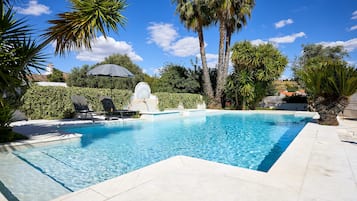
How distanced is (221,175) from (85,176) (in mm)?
2698

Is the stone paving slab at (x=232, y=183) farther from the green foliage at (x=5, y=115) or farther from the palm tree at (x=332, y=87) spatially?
the palm tree at (x=332, y=87)

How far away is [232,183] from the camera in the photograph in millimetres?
2770

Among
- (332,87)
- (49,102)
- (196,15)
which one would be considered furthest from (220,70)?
(49,102)

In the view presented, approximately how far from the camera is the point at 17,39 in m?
4.20

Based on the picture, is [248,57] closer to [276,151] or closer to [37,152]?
[276,151]

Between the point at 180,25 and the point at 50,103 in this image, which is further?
the point at 180,25

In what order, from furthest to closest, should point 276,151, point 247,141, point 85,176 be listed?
point 247,141, point 276,151, point 85,176

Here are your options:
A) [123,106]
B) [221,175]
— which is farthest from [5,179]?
[123,106]

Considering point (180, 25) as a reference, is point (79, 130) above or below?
below

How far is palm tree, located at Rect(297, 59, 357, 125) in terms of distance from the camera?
800cm

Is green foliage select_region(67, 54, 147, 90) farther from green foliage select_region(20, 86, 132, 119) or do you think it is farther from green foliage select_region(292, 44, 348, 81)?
green foliage select_region(292, 44, 348, 81)

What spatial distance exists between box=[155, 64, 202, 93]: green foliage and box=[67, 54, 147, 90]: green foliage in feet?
30.5

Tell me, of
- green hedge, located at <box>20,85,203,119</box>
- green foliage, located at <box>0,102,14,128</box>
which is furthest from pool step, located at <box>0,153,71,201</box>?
green hedge, located at <box>20,85,203,119</box>

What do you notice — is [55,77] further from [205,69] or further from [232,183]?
[232,183]
